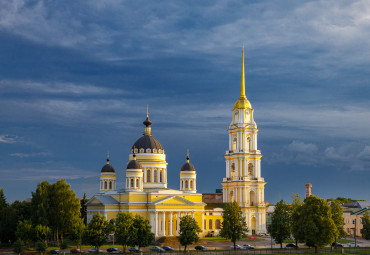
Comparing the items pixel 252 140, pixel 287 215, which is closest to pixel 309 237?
pixel 287 215

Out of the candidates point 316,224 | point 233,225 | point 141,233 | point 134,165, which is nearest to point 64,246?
point 141,233

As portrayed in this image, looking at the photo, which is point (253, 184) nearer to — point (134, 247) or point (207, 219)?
point (207, 219)

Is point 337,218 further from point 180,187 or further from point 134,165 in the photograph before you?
point 134,165

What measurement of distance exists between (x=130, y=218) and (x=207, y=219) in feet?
82.7

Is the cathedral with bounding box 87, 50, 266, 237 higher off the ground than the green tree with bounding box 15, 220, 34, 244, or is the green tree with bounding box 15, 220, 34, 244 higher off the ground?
the cathedral with bounding box 87, 50, 266, 237

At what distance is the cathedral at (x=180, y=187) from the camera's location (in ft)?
258

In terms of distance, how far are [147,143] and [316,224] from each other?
30.1m

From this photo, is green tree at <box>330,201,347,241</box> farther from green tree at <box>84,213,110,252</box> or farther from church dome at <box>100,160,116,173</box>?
church dome at <box>100,160,116,173</box>

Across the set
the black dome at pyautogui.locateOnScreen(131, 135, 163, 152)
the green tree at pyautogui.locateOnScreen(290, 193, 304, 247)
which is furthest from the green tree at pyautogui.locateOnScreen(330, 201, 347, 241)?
the black dome at pyautogui.locateOnScreen(131, 135, 163, 152)

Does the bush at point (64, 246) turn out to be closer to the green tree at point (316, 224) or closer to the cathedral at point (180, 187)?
the cathedral at point (180, 187)

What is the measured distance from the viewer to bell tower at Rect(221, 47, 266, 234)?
94.2 meters

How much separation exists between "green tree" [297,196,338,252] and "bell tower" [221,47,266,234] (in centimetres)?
2756

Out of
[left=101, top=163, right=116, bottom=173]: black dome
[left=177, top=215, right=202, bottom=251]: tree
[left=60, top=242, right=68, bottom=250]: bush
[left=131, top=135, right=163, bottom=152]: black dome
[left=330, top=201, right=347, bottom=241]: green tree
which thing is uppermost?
[left=131, top=135, right=163, bottom=152]: black dome

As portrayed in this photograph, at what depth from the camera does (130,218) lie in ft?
216
